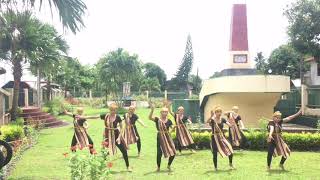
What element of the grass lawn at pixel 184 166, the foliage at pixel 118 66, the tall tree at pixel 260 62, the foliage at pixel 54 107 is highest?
the tall tree at pixel 260 62

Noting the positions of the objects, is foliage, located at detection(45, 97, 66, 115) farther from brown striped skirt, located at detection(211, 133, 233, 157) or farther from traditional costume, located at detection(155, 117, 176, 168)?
brown striped skirt, located at detection(211, 133, 233, 157)

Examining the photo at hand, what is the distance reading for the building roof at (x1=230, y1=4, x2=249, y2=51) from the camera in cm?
2517

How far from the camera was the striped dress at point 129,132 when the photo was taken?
44.2ft

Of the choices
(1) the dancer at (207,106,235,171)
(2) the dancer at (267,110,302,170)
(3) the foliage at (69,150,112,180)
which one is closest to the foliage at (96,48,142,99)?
(1) the dancer at (207,106,235,171)

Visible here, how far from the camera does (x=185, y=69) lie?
3221 inches

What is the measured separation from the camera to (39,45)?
2233 centimetres

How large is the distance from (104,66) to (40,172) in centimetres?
3404

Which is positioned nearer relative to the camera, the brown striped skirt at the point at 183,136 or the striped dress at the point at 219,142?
the striped dress at the point at 219,142

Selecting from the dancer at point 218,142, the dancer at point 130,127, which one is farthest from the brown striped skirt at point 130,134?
the dancer at point 218,142

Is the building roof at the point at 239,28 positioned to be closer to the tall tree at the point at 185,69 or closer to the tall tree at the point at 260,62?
the tall tree at the point at 260,62

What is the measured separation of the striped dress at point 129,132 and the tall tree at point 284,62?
43.0m

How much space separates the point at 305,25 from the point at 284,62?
26.9 meters

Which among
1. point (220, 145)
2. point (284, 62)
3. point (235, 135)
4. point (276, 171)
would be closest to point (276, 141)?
point (276, 171)

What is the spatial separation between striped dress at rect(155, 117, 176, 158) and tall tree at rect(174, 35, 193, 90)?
70.6 metres
